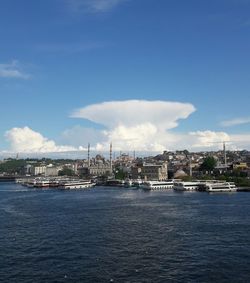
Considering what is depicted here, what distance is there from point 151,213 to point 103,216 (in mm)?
5066

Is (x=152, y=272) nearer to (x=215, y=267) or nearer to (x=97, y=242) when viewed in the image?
(x=215, y=267)

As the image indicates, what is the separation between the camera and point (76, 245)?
1139 inches

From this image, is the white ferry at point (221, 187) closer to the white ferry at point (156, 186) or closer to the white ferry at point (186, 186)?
the white ferry at point (186, 186)

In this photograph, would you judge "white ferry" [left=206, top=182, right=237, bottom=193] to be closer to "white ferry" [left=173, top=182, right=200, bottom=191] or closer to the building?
"white ferry" [left=173, top=182, right=200, bottom=191]

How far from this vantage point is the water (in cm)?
2211

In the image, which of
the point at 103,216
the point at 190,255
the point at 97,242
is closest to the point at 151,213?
the point at 103,216

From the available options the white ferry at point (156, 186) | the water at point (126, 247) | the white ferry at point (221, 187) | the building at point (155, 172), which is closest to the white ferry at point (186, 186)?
the white ferry at point (221, 187)

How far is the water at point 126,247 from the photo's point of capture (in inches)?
870

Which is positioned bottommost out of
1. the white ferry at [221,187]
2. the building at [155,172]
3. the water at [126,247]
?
the water at [126,247]

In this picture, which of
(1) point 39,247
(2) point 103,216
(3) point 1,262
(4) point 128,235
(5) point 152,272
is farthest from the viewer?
(2) point 103,216

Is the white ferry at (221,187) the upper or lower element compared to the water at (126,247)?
upper

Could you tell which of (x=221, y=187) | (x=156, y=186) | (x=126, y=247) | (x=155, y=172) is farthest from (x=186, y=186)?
(x=126, y=247)

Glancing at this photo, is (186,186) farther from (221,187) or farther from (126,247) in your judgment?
(126,247)

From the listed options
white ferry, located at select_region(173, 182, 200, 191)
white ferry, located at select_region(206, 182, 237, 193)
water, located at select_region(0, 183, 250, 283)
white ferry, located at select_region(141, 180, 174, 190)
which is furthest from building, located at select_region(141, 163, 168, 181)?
water, located at select_region(0, 183, 250, 283)
